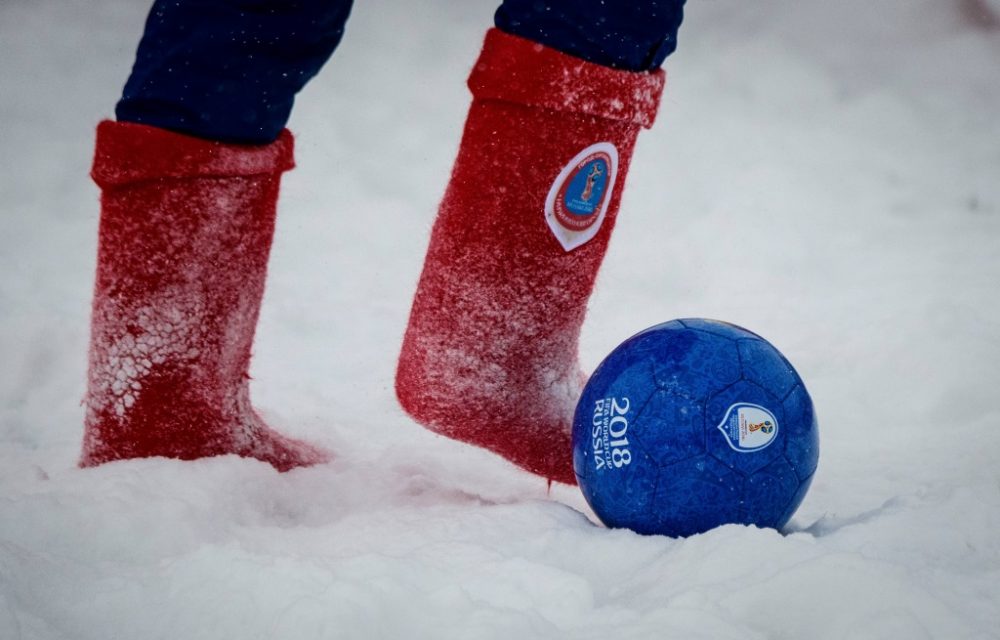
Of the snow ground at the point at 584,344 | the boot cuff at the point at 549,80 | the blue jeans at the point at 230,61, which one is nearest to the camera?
the snow ground at the point at 584,344

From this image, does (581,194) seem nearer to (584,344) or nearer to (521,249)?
(521,249)

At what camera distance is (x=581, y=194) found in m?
1.35

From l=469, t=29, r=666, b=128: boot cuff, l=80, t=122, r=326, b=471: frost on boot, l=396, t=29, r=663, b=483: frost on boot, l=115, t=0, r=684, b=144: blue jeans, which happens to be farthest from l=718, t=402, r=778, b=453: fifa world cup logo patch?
l=80, t=122, r=326, b=471: frost on boot

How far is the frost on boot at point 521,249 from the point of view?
1279mm

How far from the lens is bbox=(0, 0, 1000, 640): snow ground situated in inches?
33.8

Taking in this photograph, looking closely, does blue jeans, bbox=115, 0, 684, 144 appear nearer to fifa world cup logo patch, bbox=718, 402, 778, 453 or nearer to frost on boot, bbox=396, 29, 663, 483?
frost on boot, bbox=396, 29, 663, 483

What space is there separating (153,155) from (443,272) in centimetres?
47

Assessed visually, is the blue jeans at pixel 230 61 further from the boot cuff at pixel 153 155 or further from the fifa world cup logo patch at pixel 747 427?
the fifa world cup logo patch at pixel 747 427

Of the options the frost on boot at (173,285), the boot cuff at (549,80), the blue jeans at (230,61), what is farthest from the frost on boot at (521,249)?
the frost on boot at (173,285)

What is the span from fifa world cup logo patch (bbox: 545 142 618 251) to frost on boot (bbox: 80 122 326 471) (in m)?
0.42

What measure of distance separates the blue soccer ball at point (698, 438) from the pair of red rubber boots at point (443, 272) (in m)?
0.23

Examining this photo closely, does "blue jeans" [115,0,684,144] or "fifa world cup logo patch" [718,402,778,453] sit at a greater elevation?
"blue jeans" [115,0,684,144]

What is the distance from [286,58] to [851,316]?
1.60 metres

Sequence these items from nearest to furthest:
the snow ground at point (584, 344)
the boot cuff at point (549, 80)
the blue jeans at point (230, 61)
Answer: the snow ground at point (584, 344) < the blue jeans at point (230, 61) < the boot cuff at point (549, 80)
